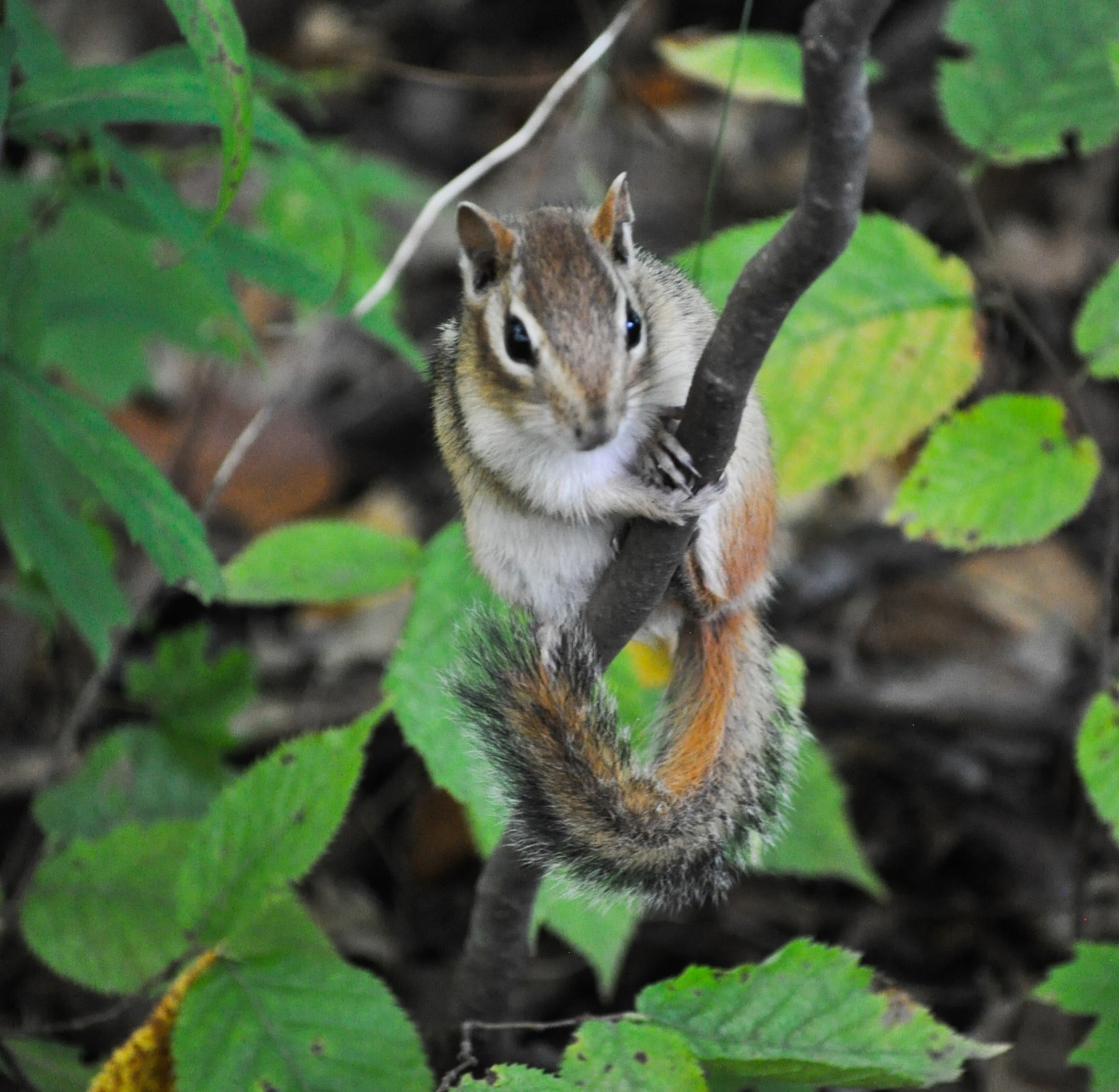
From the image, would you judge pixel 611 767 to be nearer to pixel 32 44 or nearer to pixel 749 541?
pixel 749 541

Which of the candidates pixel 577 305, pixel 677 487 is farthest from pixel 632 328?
pixel 677 487

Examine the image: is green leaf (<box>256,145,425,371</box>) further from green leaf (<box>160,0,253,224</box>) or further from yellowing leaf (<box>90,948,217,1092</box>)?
yellowing leaf (<box>90,948,217,1092</box>)

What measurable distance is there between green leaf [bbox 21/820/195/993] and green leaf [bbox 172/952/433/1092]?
0.34m

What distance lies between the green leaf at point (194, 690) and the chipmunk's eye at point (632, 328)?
1684 millimetres

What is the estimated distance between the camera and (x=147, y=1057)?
2104 millimetres

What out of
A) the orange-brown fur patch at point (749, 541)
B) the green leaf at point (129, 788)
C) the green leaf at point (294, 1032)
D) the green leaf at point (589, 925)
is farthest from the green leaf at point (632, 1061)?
the green leaf at point (129, 788)

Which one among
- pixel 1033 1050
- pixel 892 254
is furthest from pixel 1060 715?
pixel 892 254

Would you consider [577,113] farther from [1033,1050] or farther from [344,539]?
[1033,1050]

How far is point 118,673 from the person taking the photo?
3.63 metres

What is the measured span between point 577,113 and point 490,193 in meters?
1.73

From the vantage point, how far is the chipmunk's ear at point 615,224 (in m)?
1.76

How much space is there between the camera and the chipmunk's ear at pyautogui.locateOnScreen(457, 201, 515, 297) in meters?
1.76

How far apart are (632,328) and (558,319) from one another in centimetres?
11

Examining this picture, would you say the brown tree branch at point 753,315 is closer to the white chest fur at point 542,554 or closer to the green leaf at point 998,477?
the white chest fur at point 542,554
